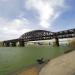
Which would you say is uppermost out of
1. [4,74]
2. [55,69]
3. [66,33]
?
[66,33]

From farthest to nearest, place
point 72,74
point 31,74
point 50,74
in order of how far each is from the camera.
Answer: point 31,74 → point 50,74 → point 72,74

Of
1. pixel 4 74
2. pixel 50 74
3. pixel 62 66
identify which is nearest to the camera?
pixel 50 74

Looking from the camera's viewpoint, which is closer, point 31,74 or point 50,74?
point 50,74

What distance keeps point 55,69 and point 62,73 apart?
1.13 metres

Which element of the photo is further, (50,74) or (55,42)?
(55,42)

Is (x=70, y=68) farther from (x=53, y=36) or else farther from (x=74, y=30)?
(x=53, y=36)

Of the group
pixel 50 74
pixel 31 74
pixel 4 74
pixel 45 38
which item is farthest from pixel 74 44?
pixel 45 38

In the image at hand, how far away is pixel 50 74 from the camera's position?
12.2m

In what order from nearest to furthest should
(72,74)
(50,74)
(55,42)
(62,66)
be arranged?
1. (72,74)
2. (50,74)
3. (62,66)
4. (55,42)

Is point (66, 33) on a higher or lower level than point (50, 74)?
higher

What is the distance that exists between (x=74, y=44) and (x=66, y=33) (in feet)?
490

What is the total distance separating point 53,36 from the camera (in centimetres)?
18750

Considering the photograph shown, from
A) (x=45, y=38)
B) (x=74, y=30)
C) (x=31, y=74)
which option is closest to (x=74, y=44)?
(x=31, y=74)

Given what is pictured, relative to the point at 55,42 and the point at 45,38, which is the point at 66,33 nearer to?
the point at 55,42
